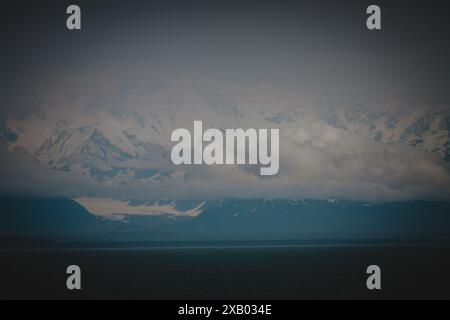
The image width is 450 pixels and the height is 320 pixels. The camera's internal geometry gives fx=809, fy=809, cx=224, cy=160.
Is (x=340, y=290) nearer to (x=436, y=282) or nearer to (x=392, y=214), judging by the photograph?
(x=436, y=282)

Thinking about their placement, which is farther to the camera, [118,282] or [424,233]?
[424,233]

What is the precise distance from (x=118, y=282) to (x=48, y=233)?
7957 centimetres

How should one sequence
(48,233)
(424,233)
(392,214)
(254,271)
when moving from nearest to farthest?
1. (254,271)
2. (392,214)
3. (424,233)
4. (48,233)

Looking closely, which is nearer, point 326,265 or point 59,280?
point 59,280

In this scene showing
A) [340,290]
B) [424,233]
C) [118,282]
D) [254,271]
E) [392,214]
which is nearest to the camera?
[340,290]

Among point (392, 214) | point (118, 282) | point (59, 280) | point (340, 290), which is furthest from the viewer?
point (392, 214)

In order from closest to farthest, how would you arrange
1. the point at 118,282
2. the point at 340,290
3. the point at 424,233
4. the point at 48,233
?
1. the point at 340,290
2. the point at 118,282
3. the point at 424,233
4. the point at 48,233

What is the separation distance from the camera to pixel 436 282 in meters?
44.3

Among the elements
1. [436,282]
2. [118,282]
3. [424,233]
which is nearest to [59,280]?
[118,282]
